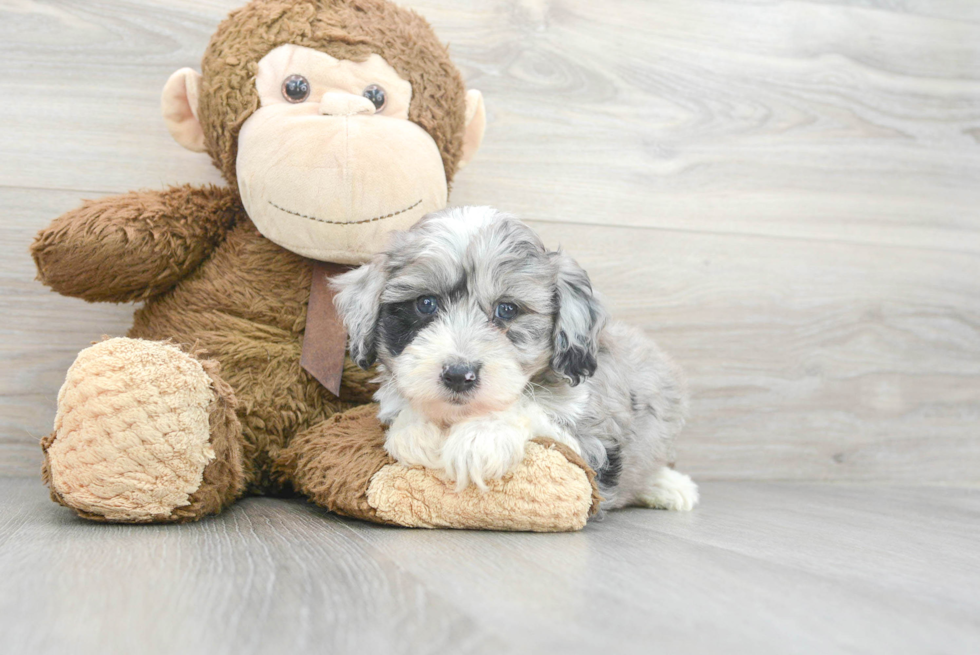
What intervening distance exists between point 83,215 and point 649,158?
5.25ft

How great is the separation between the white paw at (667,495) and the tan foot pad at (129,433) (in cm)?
109

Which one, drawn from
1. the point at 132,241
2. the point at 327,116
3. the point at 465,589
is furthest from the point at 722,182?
the point at 465,589

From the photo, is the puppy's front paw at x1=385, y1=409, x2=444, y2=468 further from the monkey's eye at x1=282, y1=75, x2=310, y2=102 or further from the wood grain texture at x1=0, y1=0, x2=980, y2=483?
the wood grain texture at x1=0, y1=0, x2=980, y2=483

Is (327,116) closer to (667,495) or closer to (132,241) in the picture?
(132,241)

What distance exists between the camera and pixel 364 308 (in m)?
1.61

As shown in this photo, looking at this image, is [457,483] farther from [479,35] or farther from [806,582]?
[479,35]

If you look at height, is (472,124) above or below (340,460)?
above

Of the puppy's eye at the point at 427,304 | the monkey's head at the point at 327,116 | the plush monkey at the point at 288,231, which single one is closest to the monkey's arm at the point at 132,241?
the plush monkey at the point at 288,231

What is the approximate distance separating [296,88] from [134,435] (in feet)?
2.81

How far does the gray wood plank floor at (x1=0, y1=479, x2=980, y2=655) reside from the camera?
892mm

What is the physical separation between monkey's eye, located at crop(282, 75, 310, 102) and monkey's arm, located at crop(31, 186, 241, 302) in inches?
12.3

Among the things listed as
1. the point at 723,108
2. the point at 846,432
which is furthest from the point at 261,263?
the point at 846,432

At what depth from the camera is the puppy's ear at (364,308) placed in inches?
62.8

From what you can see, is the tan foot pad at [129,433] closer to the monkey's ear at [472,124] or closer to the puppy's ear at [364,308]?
the puppy's ear at [364,308]
